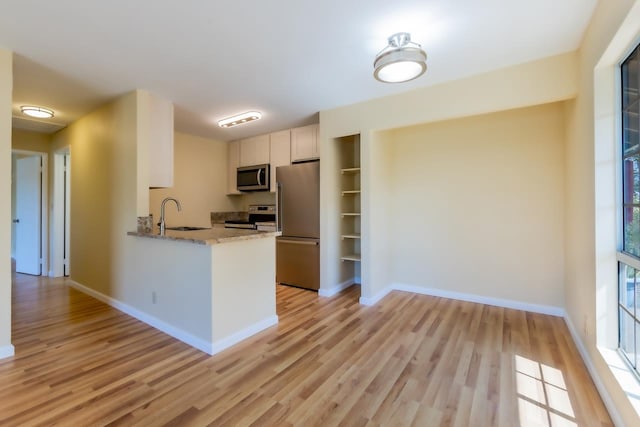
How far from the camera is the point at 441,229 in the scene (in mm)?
3672

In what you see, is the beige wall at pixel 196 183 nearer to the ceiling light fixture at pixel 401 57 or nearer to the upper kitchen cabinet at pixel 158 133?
the upper kitchen cabinet at pixel 158 133

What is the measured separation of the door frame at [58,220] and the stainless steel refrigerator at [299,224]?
→ 357cm

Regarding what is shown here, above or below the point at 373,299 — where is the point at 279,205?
above

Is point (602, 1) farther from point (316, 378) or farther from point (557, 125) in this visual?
point (316, 378)

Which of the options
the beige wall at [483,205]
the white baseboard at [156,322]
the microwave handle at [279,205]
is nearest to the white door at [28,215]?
the white baseboard at [156,322]

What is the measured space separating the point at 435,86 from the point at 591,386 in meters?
2.67

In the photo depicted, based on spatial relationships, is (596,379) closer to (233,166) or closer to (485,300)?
(485,300)

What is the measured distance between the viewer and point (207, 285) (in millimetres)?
2320

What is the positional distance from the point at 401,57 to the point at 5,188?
3151 mm

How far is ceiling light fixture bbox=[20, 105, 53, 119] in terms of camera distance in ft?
11.2

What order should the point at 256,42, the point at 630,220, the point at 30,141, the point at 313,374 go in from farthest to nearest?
the point at 30,141 → the point at 256,42 → the point at 313,374 → the point at 630,220

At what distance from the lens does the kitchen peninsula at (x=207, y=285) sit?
2340mm

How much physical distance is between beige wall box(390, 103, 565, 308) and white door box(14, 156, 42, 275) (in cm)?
559

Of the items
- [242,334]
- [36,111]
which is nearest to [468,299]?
[242,334]
